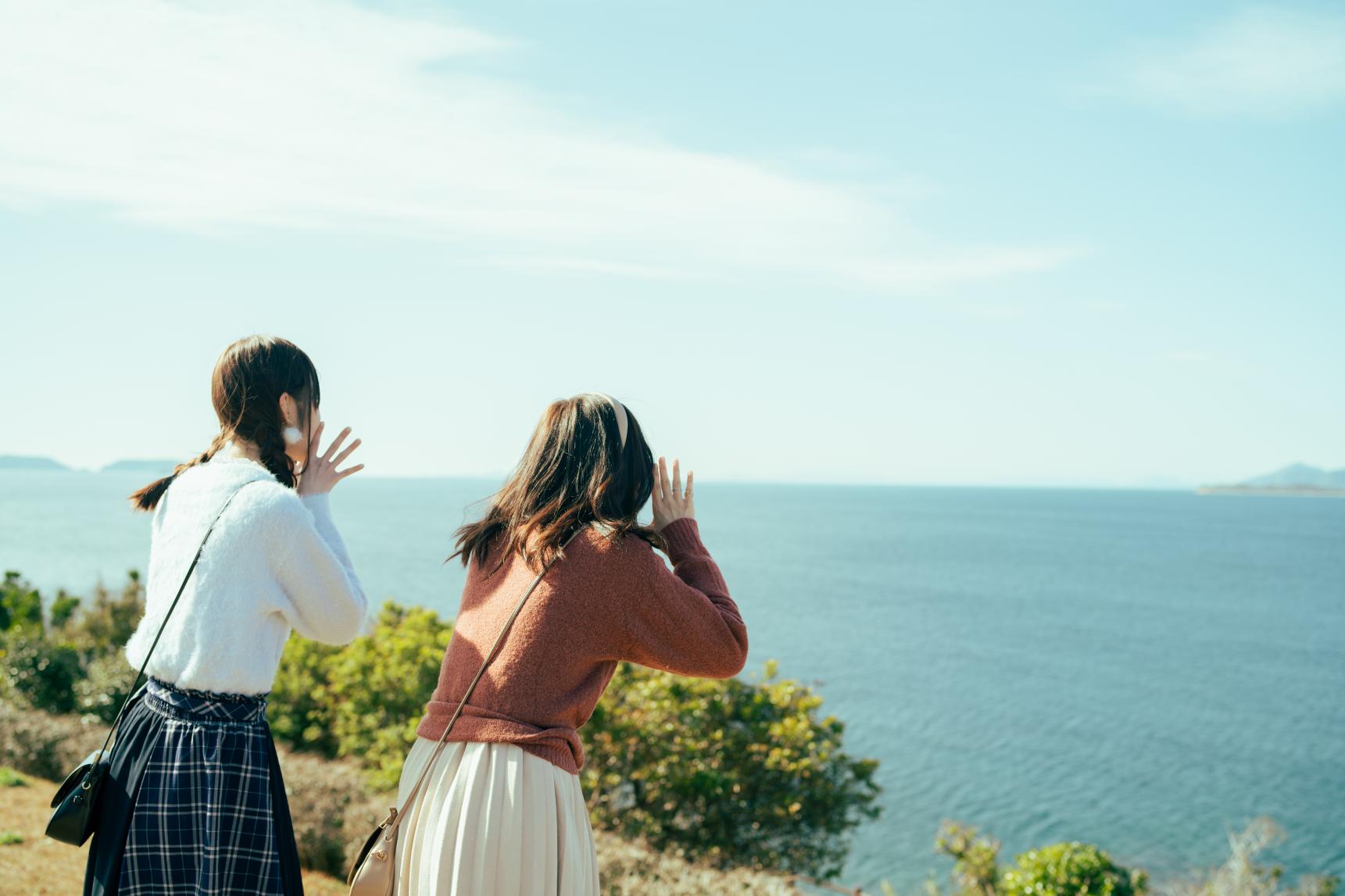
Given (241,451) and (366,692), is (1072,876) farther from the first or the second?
(241,451)

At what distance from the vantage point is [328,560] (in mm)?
2297

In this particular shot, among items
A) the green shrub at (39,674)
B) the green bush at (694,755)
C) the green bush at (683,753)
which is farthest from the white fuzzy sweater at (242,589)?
the green shrub at (39,674)

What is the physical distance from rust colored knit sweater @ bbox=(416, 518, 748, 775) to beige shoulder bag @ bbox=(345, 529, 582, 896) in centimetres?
2

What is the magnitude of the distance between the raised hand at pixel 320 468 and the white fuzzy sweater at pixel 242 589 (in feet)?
0.50

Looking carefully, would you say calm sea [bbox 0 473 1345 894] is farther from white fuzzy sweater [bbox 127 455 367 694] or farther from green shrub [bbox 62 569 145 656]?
green shrub [bbox 62 569 145 656]

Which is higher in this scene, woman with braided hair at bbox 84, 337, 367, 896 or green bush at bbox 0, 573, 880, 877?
woman with braided hair at bbox 84, 337, 367, 896

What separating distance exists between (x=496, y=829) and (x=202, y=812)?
0.68 metres

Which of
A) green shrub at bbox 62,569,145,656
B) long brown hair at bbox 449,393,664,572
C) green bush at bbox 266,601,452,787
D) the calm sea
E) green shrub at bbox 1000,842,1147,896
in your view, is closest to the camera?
long brown hair at bbox 449,393,664,572

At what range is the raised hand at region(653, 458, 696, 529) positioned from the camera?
248 cm

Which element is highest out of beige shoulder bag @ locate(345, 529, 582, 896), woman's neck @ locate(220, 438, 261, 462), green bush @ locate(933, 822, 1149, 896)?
woman's neck @ locate(220, 438, 261, 462)

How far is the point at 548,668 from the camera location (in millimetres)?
2143

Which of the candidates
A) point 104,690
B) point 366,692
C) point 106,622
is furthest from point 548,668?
point 106,622

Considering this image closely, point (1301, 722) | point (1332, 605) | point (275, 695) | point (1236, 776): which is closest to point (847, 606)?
point (1301, 722)

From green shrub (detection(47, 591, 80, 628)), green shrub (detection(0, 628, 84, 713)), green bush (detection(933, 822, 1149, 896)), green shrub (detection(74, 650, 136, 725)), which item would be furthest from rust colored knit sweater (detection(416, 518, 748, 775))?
green shrub (detection(47, 591, 80, 628))
